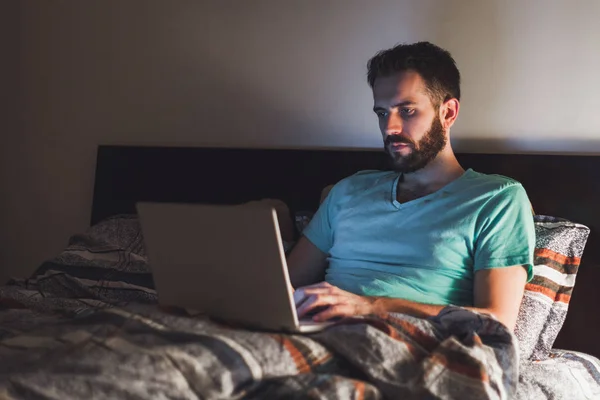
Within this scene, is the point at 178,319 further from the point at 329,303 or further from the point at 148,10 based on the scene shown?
the point at 148,10

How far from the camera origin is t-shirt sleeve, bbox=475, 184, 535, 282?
1.36 meters

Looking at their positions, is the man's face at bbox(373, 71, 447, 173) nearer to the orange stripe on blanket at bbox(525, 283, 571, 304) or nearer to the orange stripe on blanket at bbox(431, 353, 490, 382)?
the orange stripe on blanket at bbox(525, 283, 571, 304)

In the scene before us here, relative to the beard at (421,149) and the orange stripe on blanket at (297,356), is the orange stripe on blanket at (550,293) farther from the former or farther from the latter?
the orange stripe on blanket at (297,356)

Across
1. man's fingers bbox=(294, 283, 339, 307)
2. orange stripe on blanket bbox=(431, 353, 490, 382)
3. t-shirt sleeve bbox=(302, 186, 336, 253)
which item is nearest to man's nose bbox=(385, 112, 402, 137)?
t-shirt sleeve bbox=(302, 186, 336, 253)

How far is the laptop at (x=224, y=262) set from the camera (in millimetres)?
1009

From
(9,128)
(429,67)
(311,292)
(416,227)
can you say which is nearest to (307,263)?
(416,227)

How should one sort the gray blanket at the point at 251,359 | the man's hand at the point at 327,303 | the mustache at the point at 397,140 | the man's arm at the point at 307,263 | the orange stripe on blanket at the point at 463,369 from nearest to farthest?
the gray blanket at the point at 251,359 < the orange stripe on blanket at the point at 463,369 < the man's hand at the point at 327,303 < the mustache at the point at 397,140 < the man's arm at the point at 307,263

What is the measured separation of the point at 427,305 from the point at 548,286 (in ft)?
1.19

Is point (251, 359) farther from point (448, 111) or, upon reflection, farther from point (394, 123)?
point (448, 111)

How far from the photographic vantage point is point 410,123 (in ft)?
5.14

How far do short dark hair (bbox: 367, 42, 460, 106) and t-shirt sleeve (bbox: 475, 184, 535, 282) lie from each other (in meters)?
0.29

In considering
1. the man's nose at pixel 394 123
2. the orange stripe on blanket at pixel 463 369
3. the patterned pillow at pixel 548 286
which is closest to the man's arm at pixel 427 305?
the patterned pillow at pixel 548 286

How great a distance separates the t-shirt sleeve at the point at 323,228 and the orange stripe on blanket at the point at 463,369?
30.3 inches

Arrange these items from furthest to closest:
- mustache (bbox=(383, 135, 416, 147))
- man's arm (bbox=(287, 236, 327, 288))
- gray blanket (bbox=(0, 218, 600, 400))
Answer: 1. man's arm (bbox=(287, 236, 327, 288))
2. mustache (bbox=(383, 135, 416, 147))
3. gray blanket (bbox=(0, 218, 600, 400))
